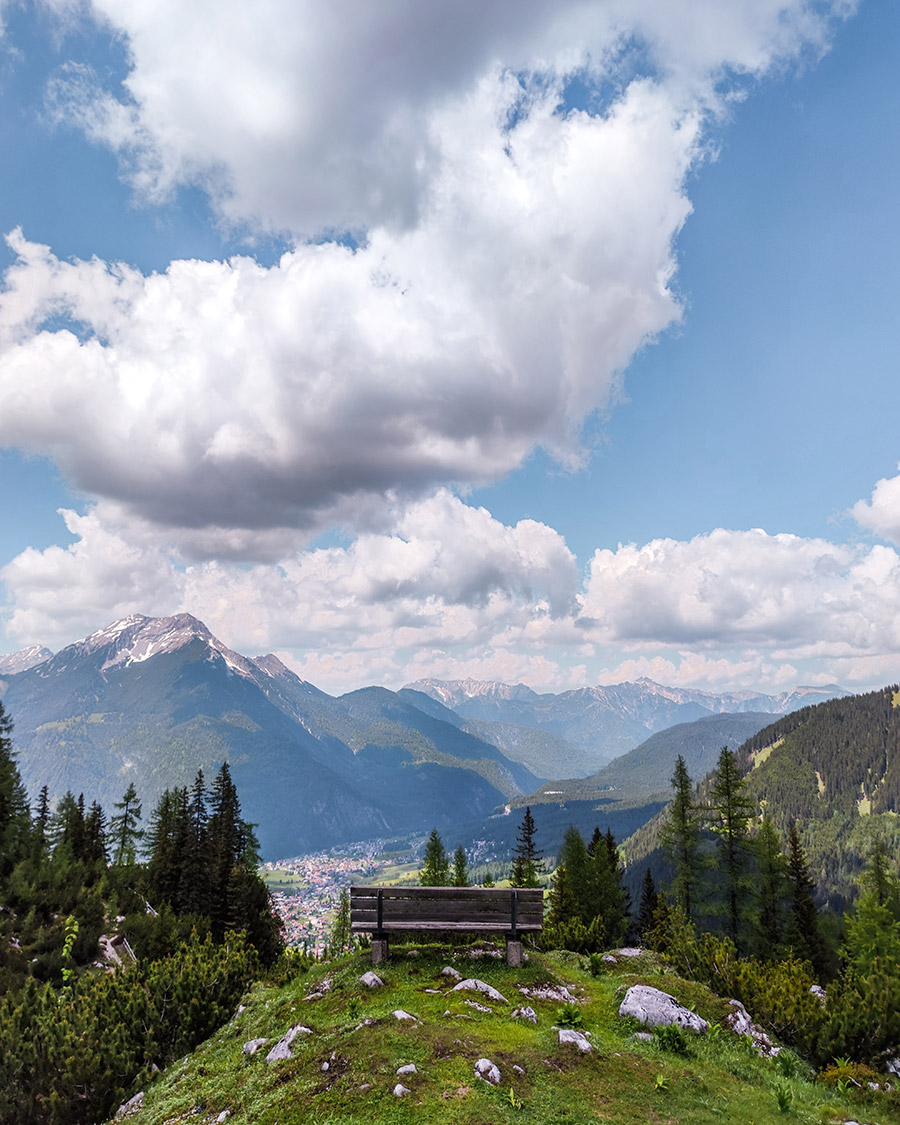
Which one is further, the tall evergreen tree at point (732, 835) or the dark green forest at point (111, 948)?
the tall evergreen tree at point (732, 835)

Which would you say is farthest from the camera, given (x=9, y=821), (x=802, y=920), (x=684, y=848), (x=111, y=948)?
(x=802, y=920)

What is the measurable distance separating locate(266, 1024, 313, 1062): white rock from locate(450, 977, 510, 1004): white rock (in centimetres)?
345

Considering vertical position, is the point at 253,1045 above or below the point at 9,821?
below

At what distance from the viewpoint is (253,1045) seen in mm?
12930

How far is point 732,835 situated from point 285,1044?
3698cm

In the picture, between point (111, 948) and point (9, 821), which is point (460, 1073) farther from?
point (9, 821)

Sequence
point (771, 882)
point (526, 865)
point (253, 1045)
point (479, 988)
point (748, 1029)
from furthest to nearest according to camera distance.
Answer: point (526, 865) → point (771, 882) → point (748, 1029) → point (479, 988) → point (253, 1045)

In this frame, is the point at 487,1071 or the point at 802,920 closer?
the point at 487,1071

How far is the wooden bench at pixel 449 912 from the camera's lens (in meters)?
15.8

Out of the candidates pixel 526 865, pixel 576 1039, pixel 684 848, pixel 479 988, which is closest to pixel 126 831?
pixel 526 865

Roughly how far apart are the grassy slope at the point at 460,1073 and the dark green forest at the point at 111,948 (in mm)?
1435

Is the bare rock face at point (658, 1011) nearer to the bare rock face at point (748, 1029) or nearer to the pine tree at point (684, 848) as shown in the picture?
the bare rock face at point (748, 1029)

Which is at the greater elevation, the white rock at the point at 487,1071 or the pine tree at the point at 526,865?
the white rock at the point at 487,1071

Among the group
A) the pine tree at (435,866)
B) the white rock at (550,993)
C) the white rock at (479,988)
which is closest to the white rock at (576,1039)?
the white rock at (479,988)
